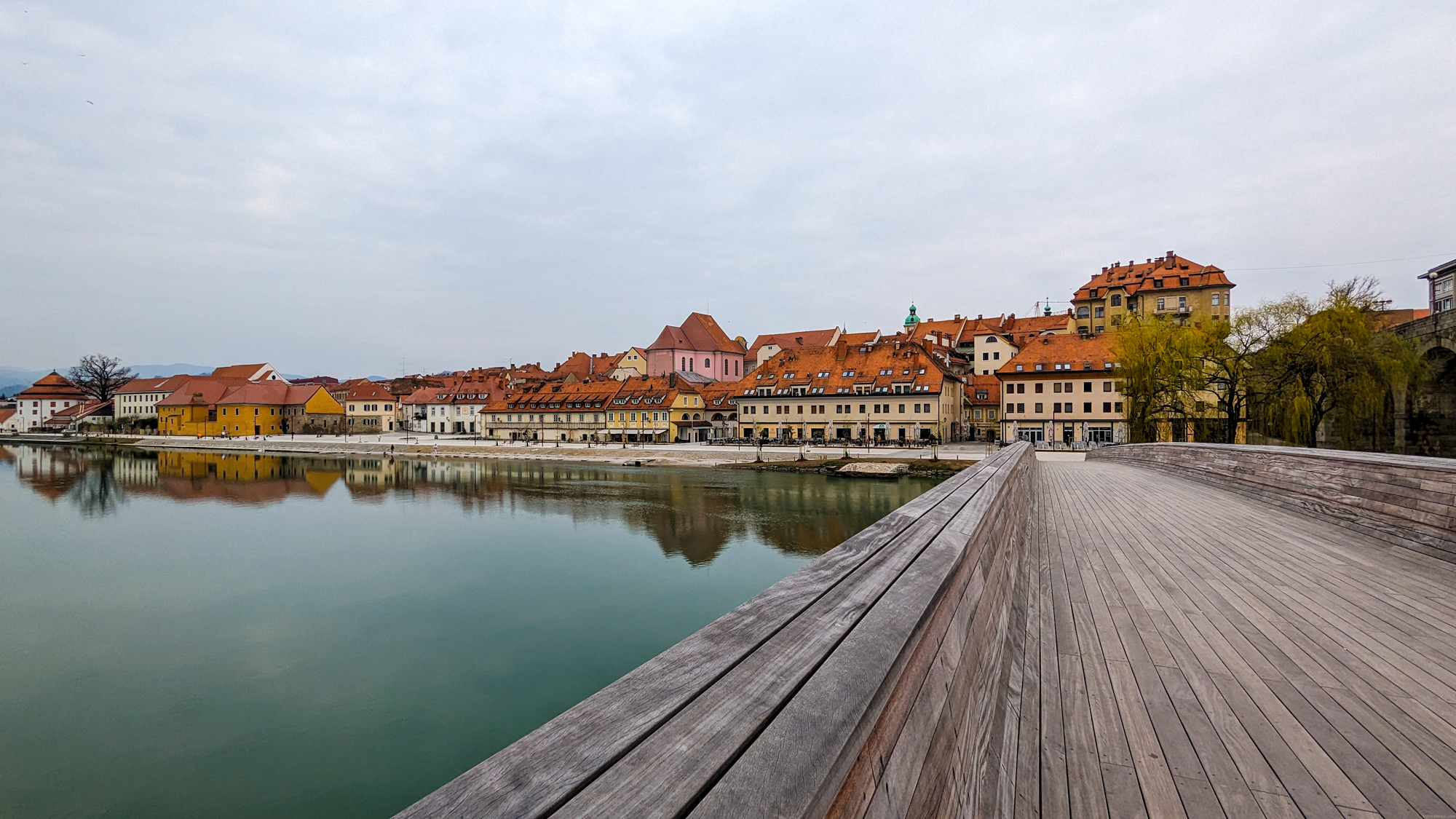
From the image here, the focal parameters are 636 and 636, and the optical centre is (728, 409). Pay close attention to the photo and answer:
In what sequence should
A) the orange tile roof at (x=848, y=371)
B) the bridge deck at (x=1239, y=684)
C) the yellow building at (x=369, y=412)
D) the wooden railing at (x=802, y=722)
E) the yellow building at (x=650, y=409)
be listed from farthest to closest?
1. the yellow building at (x=369, y=412)
2. the yellow building at (x=650, y=409)
3. the orange tile roof at (x=848, y=371)
4. the bridge deck at (x=1239, y=684)
5. the wooden railing at (x=802, y=722)

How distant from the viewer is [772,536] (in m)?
21.0

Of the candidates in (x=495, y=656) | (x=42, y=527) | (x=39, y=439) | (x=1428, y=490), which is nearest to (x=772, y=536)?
(x=495, y=656)

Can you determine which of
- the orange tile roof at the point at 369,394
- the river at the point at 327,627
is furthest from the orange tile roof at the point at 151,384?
the river at the point at 327,627

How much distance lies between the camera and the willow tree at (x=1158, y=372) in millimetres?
25734

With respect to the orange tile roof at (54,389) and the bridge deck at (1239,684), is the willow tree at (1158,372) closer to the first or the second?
the bridge deck at (1239,684)

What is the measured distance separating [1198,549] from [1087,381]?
1671 inches

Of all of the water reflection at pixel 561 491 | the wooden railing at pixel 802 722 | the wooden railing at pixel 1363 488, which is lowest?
the water reflection at pixel 561 491

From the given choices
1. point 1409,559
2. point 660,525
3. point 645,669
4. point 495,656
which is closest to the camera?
point 645,669

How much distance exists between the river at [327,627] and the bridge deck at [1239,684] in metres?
7.18

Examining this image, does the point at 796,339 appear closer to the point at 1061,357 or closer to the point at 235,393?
the point at 1061,357

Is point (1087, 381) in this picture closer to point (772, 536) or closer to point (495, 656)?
point (772, 536)

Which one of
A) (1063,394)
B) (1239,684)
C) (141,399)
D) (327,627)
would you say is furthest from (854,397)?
(141,399)

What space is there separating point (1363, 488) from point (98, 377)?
13344cm

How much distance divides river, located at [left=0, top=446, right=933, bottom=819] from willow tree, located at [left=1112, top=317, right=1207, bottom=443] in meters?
11.4
